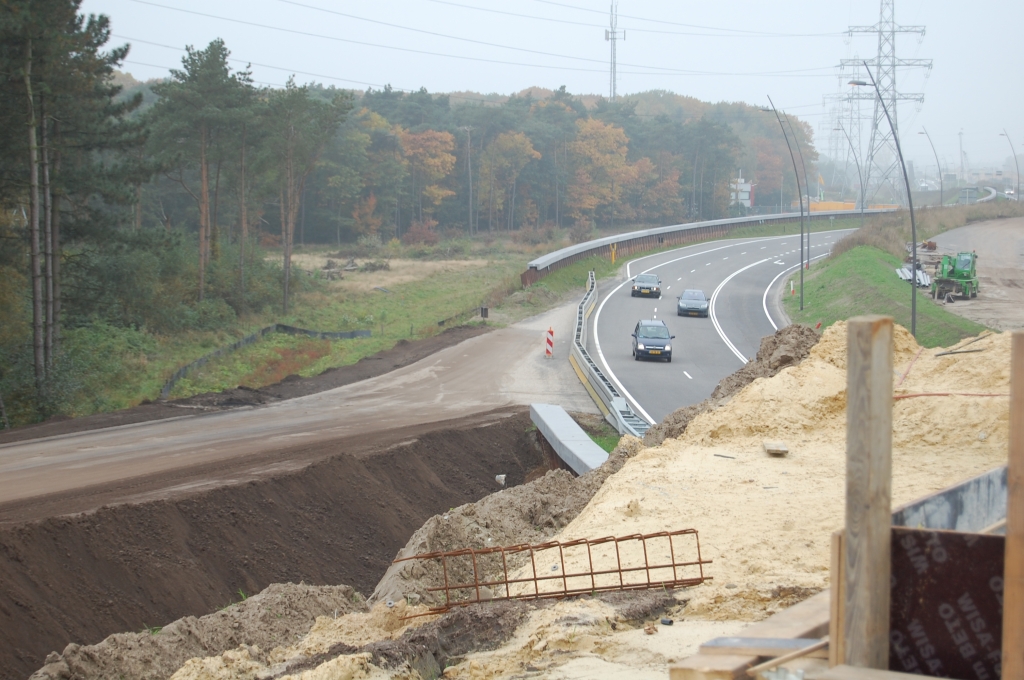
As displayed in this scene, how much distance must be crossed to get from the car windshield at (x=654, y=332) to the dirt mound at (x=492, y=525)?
2018 cm

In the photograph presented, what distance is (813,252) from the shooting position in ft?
231

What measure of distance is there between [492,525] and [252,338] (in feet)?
103

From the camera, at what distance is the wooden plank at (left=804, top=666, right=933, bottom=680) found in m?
4.03

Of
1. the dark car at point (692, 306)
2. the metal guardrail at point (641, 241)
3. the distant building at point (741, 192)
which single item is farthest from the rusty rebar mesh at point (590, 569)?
the distant building at point (741, 192)

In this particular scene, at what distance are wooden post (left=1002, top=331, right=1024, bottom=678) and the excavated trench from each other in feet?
34.7

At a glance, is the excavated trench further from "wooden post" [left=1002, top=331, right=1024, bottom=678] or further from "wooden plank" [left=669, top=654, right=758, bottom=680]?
"wooden post" [left=1002, top=331, right=1024, bottom=678]

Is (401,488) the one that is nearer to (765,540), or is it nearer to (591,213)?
(765,540)

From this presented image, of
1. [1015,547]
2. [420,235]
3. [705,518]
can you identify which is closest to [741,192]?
[420,235]

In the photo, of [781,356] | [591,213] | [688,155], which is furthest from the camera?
[688,155]

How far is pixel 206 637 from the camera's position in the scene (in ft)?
32.0

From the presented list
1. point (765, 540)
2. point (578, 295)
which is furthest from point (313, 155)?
point (765, 540)

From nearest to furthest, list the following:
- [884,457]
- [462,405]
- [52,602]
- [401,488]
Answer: [884,457], [52,602], [401,488], [462,405]

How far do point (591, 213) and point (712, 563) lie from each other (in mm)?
102784

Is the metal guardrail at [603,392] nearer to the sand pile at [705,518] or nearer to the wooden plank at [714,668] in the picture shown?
the sand pile at [705,518]
